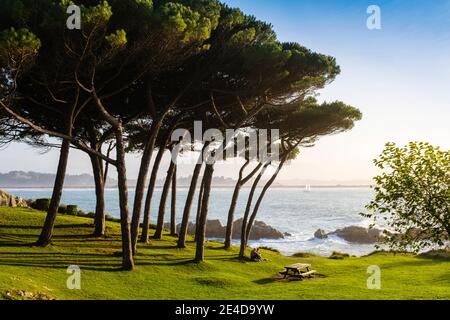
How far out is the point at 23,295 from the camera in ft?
35.9

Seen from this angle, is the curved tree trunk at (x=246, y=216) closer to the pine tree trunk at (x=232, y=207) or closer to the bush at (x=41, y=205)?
the pine tree trunk at (x=232, y=207)

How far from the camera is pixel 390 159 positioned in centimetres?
1259

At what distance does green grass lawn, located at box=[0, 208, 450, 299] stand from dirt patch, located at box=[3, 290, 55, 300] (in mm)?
160

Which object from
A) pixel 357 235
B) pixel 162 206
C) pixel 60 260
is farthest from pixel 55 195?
pixel 357 235

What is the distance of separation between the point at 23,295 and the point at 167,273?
6863 millimetres

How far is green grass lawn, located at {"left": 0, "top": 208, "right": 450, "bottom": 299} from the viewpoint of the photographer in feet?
44.9

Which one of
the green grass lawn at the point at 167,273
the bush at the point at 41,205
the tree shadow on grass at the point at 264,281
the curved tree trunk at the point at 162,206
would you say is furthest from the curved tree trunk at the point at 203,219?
the bush at the point at 41,205

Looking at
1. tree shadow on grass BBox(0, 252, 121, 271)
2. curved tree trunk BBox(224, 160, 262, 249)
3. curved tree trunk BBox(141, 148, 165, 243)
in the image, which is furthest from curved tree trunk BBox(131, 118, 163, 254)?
curved tree trunk BBox(224, 160, 262, 249)

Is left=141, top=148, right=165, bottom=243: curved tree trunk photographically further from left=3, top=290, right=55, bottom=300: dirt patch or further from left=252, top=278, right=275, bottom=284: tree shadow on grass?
left=3, top=290, right=55, bottom=300: dirt patch

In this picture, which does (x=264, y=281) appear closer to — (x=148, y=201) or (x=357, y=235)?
(x=148, y=201)

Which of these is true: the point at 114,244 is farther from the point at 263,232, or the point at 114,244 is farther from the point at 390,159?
the point at 263,232

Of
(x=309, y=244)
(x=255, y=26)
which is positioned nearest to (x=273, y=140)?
(x=255, y=26)

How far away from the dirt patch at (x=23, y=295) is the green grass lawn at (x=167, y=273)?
16 cm
